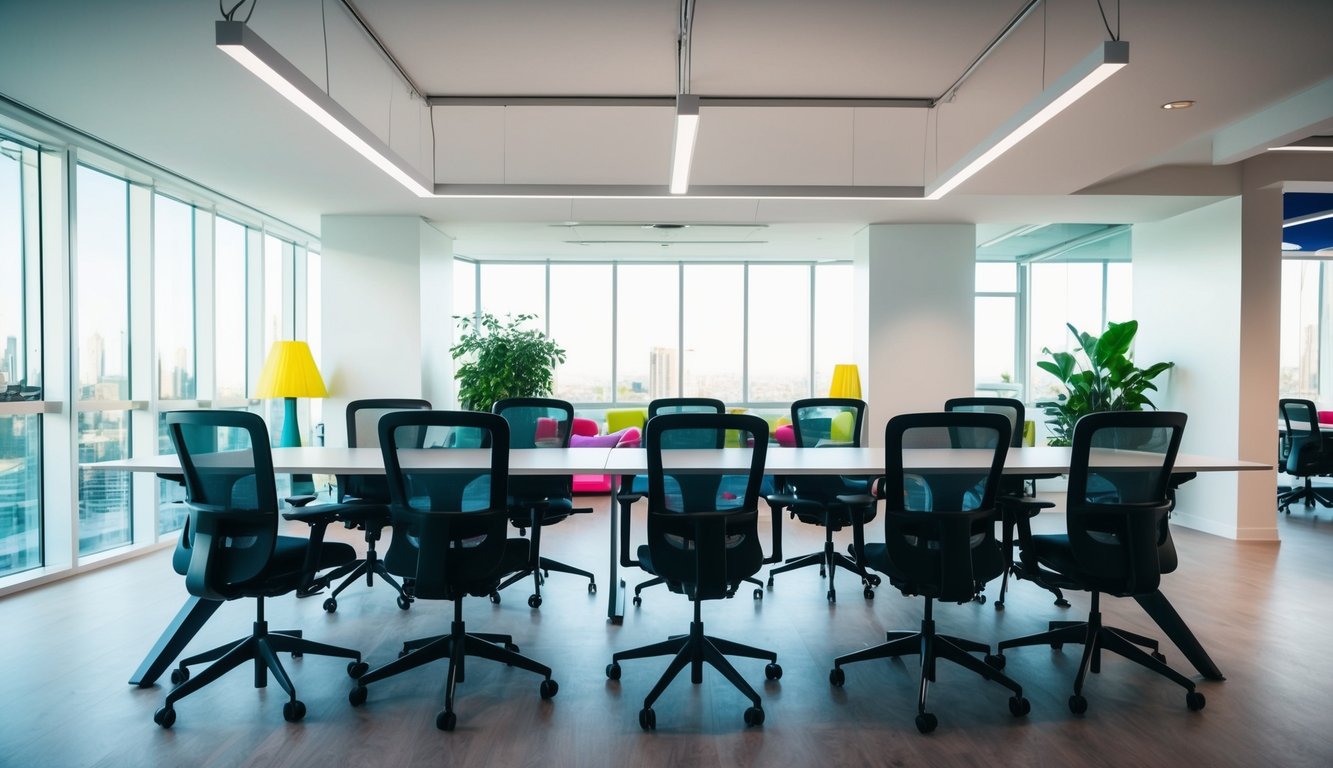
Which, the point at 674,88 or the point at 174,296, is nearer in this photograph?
the point at 674,88

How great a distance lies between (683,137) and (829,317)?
655 cm

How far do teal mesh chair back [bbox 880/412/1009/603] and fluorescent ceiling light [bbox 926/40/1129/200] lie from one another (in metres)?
1.39

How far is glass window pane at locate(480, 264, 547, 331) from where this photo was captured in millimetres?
9484

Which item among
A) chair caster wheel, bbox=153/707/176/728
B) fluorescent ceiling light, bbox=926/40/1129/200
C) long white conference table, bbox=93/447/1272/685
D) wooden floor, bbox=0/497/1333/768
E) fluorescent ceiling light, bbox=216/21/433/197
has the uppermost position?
fluorescent ceiling light, bbox=926/40/1129/200

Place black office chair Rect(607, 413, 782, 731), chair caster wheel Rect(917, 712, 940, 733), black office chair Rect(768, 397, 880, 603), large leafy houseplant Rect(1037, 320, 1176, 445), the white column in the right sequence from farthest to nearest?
1. the white column
2. large leafy houseplant Rect(1037, 320, 1176, 445)
3. black office chair Rect(768, 397, 880, 603)
4. black office chair Rect(607, 413, 782, 731)
5. chair caster wheel Rect(917, 712, 940, 733)

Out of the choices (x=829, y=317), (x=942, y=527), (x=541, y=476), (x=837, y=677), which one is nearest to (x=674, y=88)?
(x=541, y=476)

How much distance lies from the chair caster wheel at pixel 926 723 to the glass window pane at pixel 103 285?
5476mm

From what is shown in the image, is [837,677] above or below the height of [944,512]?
below

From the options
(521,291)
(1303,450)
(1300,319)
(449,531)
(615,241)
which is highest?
(615,241)

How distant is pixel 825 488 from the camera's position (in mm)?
4191

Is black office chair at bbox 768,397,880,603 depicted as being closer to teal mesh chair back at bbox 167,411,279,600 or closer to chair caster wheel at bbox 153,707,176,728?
teal mesh chair back at bbox 167,411,279,600

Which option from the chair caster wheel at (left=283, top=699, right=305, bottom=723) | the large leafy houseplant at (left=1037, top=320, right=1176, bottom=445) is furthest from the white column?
the large leafy houseplant at (left=1037, top=320, right=1176, bottom=445)

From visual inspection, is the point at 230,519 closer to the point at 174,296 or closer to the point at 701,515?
the point at 701,515

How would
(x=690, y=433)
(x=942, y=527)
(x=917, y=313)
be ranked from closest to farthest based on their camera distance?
(x=942, y=527) < (x=690, y=433) < (x=917, y=313)
